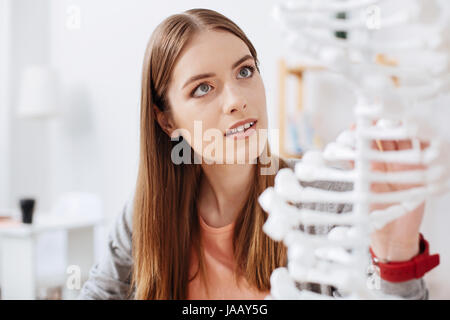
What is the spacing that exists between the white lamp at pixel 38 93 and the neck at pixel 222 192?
1325 millimetres

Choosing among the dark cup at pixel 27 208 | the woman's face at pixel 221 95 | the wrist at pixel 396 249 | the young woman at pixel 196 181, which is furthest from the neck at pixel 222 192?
the dark cup at pixel 27 208

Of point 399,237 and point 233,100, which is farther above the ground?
point 233,100

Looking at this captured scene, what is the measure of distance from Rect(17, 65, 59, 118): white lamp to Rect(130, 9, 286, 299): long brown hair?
1.32 meters

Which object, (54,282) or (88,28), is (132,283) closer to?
(88,28)

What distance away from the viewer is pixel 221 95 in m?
0.57

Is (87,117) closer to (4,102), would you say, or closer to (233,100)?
(233,100)

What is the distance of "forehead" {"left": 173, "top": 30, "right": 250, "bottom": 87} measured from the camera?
0.58 metres

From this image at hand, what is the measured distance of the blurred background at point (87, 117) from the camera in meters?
0.72

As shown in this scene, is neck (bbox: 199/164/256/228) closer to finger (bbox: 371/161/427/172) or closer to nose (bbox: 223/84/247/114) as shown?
nose (bbox: 223/84/247/114)

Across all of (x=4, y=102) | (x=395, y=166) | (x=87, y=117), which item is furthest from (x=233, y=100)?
(x=4, y=102)

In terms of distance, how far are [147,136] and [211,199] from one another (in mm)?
159

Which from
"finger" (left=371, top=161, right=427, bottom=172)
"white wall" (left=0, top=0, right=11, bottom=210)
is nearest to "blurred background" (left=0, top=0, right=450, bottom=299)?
"white wall" (left=0, top=0, right=11, bottom=210)

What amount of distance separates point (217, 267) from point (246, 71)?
1.01 feet
